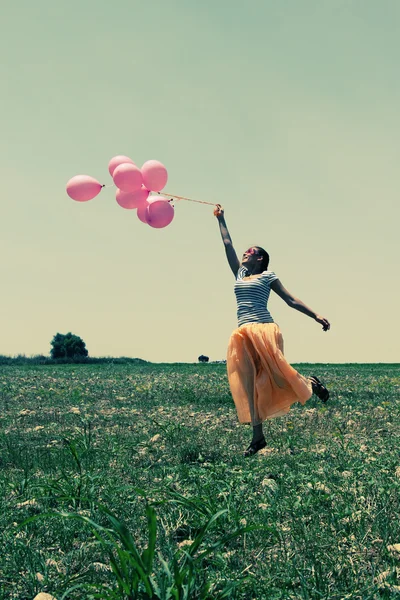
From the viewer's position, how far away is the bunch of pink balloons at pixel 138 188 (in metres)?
8.88

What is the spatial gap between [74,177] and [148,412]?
435 centimetres

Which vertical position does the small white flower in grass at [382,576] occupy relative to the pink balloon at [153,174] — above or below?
below

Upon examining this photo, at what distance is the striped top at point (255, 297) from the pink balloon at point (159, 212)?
1.91m

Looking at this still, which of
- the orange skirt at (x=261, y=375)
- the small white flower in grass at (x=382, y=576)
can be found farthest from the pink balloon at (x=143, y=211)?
the small white flower in grass at (x=382, y=576)

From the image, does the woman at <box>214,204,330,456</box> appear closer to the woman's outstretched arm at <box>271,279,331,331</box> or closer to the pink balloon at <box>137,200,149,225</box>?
the woman's outstretched arm at <box>271,279,331,331</box>

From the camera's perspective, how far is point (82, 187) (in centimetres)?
937

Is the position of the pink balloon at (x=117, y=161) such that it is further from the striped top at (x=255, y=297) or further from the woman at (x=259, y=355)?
the striped top at (x=255, y=297)

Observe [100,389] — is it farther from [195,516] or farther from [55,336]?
[55,336]

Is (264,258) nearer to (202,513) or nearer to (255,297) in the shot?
(255,297)

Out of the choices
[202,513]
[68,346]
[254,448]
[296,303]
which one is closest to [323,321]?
[296,303]

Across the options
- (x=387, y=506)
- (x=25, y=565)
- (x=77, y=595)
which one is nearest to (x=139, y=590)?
(x=77, y=595)

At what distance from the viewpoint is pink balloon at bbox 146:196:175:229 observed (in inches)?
357

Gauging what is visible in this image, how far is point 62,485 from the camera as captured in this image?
4.88 metres

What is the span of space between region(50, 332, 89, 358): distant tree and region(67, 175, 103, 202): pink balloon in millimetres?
→ 79773
